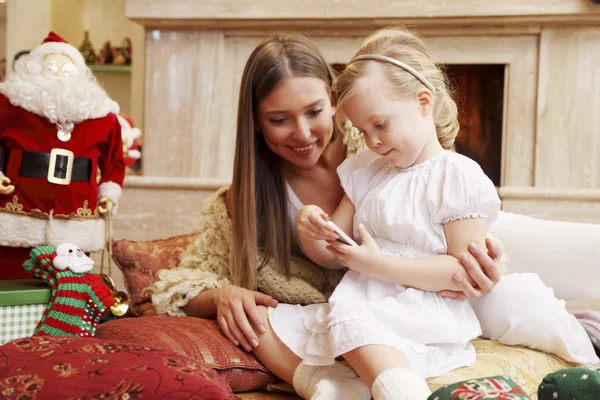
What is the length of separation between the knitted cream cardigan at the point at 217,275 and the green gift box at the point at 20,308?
0.26m

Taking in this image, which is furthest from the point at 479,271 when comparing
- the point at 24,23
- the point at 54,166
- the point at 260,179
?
the point at 24,23

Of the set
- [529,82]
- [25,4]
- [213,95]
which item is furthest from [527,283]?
[25,4]

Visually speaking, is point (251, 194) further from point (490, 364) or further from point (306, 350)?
point (490, 364)

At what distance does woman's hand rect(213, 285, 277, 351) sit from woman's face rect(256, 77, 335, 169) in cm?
33

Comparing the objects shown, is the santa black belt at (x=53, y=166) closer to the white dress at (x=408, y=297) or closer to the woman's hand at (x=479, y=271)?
the white dress at (x=408, y=297)

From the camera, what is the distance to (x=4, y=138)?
2061mm

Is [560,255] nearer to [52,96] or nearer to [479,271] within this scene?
[479,271]

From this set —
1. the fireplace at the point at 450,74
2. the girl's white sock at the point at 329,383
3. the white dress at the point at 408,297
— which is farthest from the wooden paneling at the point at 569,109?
the girl's white sock at the point at 329,383

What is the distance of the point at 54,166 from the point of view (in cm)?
204

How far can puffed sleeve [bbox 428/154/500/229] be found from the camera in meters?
1.27

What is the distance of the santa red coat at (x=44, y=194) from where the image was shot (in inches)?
80.1

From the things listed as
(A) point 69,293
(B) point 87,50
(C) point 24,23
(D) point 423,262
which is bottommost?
(A) point 69,293

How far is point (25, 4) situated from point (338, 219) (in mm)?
3037

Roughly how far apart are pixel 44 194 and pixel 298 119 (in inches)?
36.2
